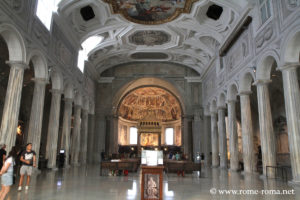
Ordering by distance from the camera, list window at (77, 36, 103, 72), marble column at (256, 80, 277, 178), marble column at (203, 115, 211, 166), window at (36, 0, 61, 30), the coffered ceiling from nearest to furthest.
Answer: marble column at (256, 80, 277, 178) → window at (36, 0, 61, 30) → the coffered ceiling → window at (77, 36, 103, 72) → marble column at (203, 115, 211, 166)

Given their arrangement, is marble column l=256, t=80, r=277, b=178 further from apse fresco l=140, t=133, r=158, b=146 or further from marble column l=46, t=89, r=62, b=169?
apse fresco l=140, t=133, r=158, b=146

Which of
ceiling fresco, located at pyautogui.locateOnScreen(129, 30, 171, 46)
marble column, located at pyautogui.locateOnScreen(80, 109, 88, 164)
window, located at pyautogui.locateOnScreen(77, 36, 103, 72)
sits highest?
ceiling fresco, located at pyautogui.locateOnScreen(129, 30, 171, 46)

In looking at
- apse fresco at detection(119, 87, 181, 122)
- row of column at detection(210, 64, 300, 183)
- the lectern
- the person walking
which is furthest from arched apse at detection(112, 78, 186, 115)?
the lectern

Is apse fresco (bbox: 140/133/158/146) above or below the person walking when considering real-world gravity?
above

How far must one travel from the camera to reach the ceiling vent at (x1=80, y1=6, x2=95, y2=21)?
1644cm

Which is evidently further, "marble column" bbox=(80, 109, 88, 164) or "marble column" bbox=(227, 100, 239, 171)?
"marble column" bbox=(80, 109, 88, 164)

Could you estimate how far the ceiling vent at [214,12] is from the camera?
16312 millimetres

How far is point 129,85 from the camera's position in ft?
88.0

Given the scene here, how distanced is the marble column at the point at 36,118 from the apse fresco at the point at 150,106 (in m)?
20.4

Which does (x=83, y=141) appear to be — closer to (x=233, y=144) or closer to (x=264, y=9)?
(x=233, y=144)

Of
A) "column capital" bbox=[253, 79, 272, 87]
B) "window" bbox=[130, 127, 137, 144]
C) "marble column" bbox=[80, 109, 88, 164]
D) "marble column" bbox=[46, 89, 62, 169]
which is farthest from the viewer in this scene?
"window" bbox=[130, 127, 137, 144]

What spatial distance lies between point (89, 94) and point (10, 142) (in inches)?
531

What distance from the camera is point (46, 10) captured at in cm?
1352

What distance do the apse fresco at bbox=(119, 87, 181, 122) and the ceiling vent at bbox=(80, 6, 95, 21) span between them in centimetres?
1702
